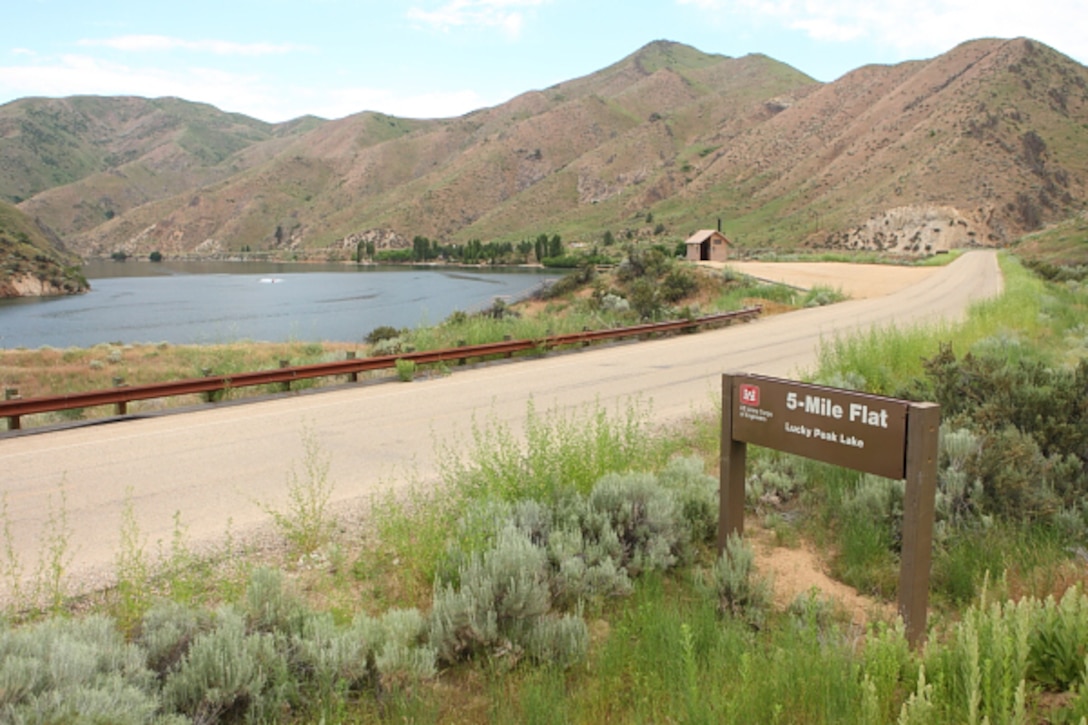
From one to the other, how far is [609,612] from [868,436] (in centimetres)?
174

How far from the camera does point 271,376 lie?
12.2 metres

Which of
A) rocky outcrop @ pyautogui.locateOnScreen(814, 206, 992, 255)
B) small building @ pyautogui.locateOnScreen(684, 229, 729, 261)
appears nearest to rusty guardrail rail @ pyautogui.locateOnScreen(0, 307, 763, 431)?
small building @ pyautogui.locateOnScreen(684, 229, 729, 261)

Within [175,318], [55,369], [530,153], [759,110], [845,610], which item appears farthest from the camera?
[530,153]

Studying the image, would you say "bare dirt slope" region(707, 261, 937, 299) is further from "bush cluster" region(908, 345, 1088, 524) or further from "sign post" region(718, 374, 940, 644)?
"sign post" region(718, 374, 940, 644)

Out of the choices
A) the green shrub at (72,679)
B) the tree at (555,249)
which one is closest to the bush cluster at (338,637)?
the green shrub at (72,679)

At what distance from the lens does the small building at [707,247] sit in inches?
2269

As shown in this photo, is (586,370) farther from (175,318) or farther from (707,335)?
(175,318)

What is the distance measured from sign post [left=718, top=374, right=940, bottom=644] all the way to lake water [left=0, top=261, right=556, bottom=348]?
27.4 m

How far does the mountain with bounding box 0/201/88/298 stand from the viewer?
71.9 metres

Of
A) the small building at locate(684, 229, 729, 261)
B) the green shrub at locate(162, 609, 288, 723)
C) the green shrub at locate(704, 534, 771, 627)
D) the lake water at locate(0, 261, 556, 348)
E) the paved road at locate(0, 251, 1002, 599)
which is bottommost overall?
the lake water at locate(0, 261, 556, 348)

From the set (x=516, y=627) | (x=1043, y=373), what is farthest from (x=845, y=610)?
(x=1043, y=373)

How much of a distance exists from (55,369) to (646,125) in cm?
16220

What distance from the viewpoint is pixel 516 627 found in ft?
12.8

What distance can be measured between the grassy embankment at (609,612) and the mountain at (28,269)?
81.3 meters
